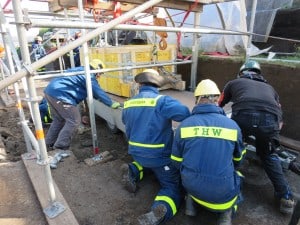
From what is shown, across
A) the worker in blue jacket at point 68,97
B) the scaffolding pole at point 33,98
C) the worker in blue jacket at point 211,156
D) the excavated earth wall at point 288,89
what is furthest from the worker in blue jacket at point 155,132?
the excavated earth wall at point 288,89

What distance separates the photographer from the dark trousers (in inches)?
110

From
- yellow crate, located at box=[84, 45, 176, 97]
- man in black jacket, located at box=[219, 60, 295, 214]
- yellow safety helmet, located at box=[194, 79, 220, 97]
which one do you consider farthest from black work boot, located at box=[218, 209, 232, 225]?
yellow crate, located at box=[84, 45, 176, 97]

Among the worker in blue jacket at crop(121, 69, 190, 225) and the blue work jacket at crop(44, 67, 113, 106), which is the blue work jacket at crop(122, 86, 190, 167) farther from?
the blue work jacket at crop(44, 67, 113, 106)

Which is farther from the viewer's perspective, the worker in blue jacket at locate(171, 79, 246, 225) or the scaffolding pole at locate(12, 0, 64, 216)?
the worker in blue jacket at locate(171, 79, 246, 225)

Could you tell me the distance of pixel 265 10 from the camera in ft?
19.8

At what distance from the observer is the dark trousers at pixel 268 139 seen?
9.18 ft

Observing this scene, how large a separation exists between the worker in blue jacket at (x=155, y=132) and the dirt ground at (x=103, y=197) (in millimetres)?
226

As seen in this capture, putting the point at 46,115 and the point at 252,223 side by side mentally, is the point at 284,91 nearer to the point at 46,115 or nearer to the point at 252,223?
the point at 252,223

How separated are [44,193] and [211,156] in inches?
63.1

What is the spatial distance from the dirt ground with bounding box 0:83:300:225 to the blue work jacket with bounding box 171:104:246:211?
510 millimetres

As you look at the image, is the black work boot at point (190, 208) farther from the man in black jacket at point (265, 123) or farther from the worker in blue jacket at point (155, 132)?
the man in black jacket at point (265, 123)

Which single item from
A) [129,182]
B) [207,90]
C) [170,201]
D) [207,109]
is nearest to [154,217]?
[170,201]

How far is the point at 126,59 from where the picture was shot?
4324 millimetres

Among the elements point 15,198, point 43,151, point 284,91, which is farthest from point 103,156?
point 284,91
